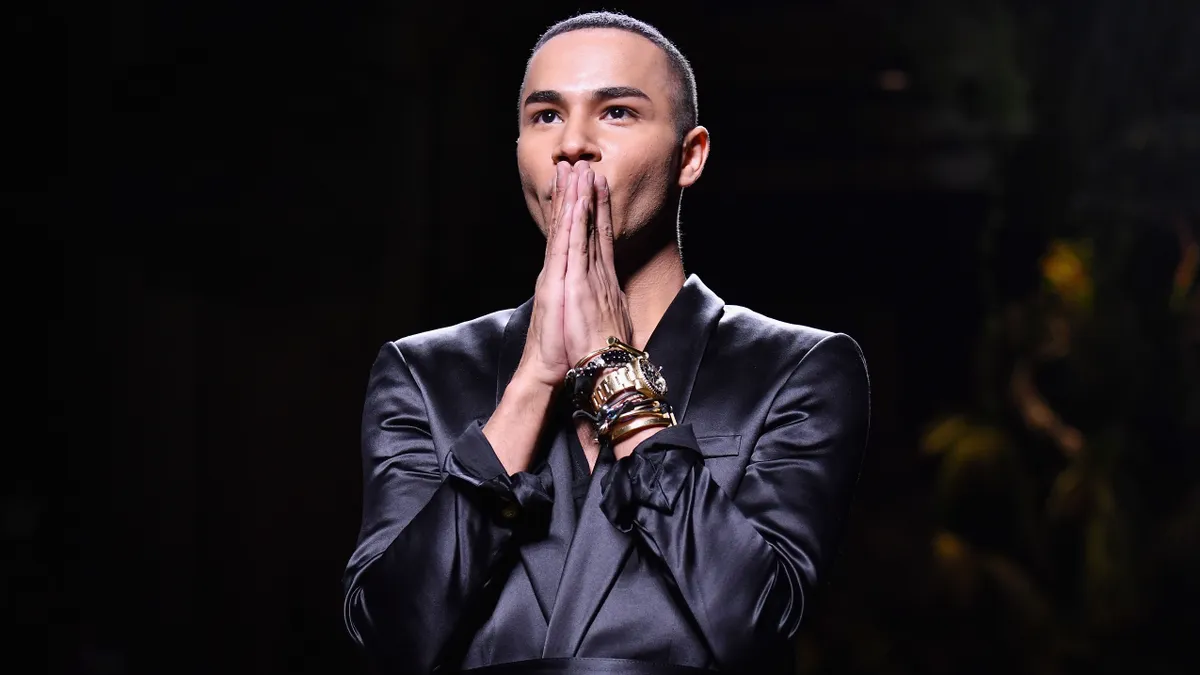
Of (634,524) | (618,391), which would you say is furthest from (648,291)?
(634,524)

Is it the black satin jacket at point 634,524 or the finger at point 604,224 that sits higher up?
the finger at point 604,224

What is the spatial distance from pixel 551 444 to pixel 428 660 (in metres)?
0.28

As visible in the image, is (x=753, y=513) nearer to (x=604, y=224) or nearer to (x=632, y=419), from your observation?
(x=632, y=419)

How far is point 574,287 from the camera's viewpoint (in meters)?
1.43

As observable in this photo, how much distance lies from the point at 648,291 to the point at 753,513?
1.05 ft

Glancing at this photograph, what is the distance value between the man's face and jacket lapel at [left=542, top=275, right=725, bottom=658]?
0.16 metres

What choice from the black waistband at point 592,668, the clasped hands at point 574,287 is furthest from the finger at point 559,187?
the black waistband at point 592,668

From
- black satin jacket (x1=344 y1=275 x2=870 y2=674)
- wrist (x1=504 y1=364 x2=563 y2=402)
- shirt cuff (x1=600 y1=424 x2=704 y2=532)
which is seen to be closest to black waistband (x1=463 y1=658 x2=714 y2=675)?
black satin jacket (x1=344 y1=275 x2=870 y2=674)

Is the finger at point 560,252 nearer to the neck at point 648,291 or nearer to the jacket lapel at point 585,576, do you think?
the neck at point 648,291

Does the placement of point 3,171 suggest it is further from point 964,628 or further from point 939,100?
point 964,628

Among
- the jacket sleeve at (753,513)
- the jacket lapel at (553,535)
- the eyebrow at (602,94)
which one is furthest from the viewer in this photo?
the eyebrow at (602,94)

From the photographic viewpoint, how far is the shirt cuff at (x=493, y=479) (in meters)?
1.36

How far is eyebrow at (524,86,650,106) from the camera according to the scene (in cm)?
152

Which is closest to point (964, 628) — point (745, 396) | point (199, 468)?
point (199, 468)
